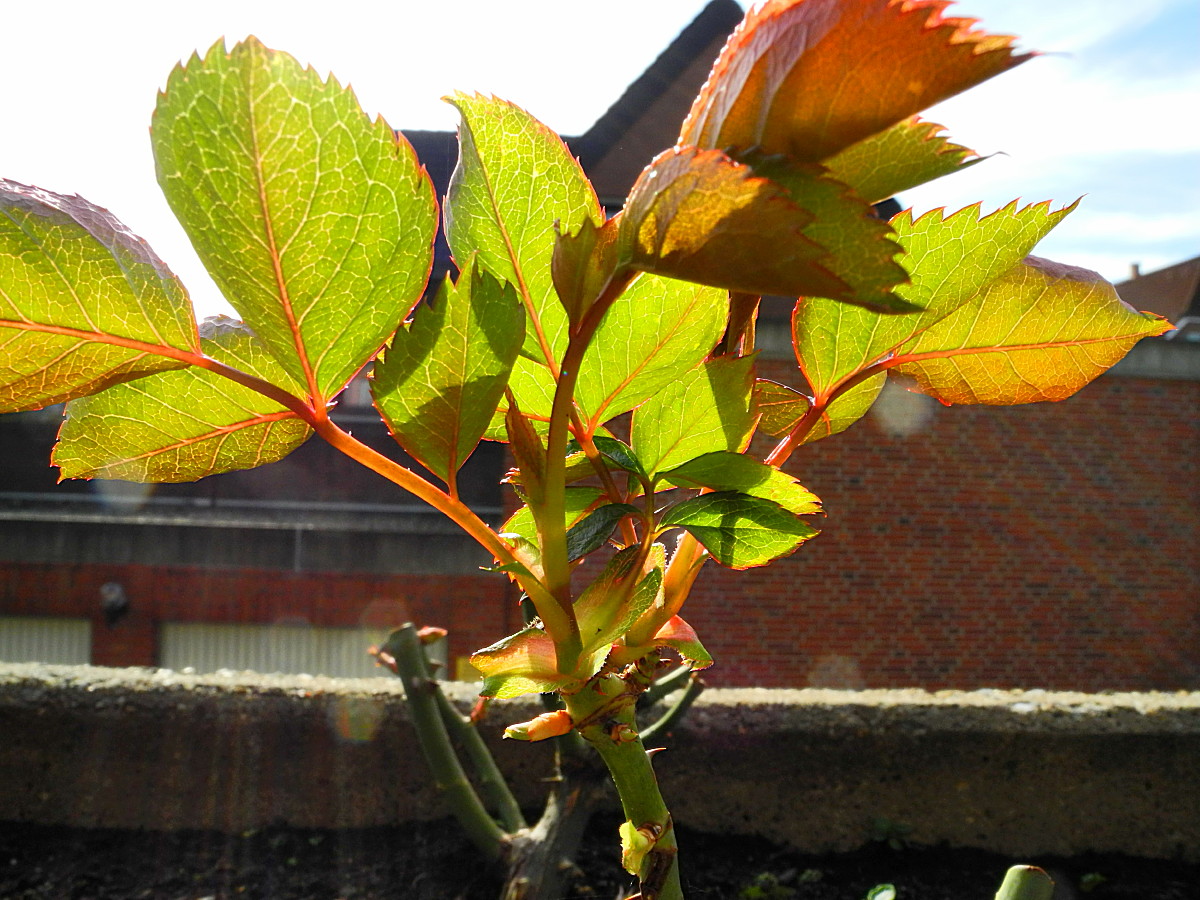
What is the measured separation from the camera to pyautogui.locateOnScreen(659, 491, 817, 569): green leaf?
251 mm

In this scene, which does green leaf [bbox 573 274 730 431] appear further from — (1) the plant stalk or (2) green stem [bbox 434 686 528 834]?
(2) green stem [bbox 434 686 528 834]

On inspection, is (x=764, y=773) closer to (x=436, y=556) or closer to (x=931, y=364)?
(x=931, y=364)

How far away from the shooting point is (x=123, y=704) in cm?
143

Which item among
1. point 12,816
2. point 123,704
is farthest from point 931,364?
point 12,816

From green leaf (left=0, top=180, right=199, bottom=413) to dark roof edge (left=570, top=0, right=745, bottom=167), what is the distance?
3857mm

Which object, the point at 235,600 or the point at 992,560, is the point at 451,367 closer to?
the point at 235,600

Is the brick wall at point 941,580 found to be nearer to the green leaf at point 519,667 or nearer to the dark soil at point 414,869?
the dark soil at point 414,869

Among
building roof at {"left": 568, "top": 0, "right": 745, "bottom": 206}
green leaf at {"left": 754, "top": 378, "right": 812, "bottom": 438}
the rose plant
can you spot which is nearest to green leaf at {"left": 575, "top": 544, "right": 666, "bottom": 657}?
the rose plant

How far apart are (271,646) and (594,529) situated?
5.30 meters

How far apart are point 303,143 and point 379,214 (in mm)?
22

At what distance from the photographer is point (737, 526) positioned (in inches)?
10.0

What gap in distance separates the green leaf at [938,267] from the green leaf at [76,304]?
191mm

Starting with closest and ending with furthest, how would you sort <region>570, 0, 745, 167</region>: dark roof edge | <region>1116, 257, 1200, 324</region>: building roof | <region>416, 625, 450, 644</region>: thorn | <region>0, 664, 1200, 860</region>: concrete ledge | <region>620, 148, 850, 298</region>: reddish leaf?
<region>620, 148, 850, 298</region>: reddish leaf → <region>416, 625, 450, 644</region>: thorn → <region>0, 664, 1200, 860</region>: concrete ledge → <region>570, 0, 745, 167</region>: dark roof edge → <region>1116, 257, 1200, 324</region>: building roof

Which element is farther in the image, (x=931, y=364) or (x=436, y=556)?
(x=436, y=556)
